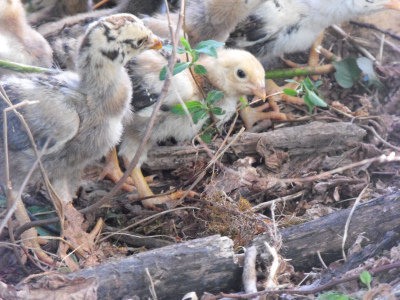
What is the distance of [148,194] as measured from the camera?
11.7 ft

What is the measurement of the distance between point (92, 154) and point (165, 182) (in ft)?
2.75

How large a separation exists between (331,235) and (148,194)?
1.34m

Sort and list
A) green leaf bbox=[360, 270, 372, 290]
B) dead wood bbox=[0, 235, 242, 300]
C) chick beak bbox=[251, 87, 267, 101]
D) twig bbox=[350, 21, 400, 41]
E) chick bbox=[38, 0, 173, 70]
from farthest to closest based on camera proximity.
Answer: twig bbox=[350, 21, 400, 41]
chick bbox=[38, 0, 173, 70]
chick beak bbox=[251, 87, 267, 101]
dead wood bbox=[0, 235, 242, 300]
green leaf bbox=[360, 270, 372, 290]

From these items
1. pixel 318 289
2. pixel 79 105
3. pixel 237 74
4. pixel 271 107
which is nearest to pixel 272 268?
pixel 318 289

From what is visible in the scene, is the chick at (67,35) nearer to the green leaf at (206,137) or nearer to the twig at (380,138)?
the green leaf at (206,137)

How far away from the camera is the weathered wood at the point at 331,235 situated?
104 inches

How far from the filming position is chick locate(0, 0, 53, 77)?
3.37m

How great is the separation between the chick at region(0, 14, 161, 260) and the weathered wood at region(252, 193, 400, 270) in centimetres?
102

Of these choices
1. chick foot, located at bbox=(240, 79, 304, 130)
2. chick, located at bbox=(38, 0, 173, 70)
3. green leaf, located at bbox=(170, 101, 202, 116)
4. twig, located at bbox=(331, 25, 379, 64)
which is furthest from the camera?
twig, located at bbox=(331, 25, 379, 64)

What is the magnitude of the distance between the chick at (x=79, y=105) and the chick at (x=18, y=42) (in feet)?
1.58

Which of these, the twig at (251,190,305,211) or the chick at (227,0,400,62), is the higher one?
the chick at (227,0,400,62)

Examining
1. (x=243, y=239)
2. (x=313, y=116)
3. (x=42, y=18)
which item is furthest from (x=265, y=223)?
(x=42, y=18)

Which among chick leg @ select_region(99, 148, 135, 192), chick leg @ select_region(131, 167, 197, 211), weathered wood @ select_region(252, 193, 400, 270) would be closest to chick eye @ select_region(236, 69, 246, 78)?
chick leg @ select_region(131, 167, 197, 211)

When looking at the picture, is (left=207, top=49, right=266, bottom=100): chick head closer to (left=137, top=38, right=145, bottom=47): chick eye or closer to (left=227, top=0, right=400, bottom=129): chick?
(left=227, top=0, right=400, bottom=129): chick
